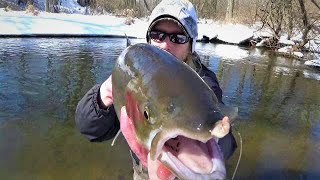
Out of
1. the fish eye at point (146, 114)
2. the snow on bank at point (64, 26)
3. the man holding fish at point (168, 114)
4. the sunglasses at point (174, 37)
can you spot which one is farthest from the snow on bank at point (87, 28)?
the fish eye at point (146, 114)

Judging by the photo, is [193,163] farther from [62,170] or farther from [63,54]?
[63,54]

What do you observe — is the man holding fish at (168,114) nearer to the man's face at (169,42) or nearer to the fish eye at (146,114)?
the fish eye at (146,114)

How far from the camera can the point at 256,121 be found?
747 cm

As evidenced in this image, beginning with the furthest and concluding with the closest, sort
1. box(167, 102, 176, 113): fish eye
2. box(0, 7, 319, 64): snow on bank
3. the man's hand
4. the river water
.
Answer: box(0, 7, 319, 64): snow on bank
the river water
the man's hand
box(167, 102, 176, 113): fish eye

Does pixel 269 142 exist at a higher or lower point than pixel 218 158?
lower

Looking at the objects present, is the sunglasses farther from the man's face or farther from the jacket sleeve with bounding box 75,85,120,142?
the jacket sleeve with bounding box 75,85,120,142

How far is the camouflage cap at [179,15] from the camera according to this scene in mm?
2160

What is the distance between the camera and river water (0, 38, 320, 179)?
5.09m

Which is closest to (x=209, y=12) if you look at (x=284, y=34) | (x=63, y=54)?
(x=284, y=34)

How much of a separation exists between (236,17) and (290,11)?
8803 mm

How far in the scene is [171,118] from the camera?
4.17 feet

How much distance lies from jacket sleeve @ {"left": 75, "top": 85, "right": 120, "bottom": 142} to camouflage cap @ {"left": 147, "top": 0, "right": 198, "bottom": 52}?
0.49 m

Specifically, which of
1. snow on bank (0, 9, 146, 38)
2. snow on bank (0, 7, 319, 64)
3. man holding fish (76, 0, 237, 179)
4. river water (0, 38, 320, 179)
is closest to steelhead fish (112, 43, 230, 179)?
man holding fish (76, 0, 237, 179)

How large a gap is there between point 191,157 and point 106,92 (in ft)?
3.03
